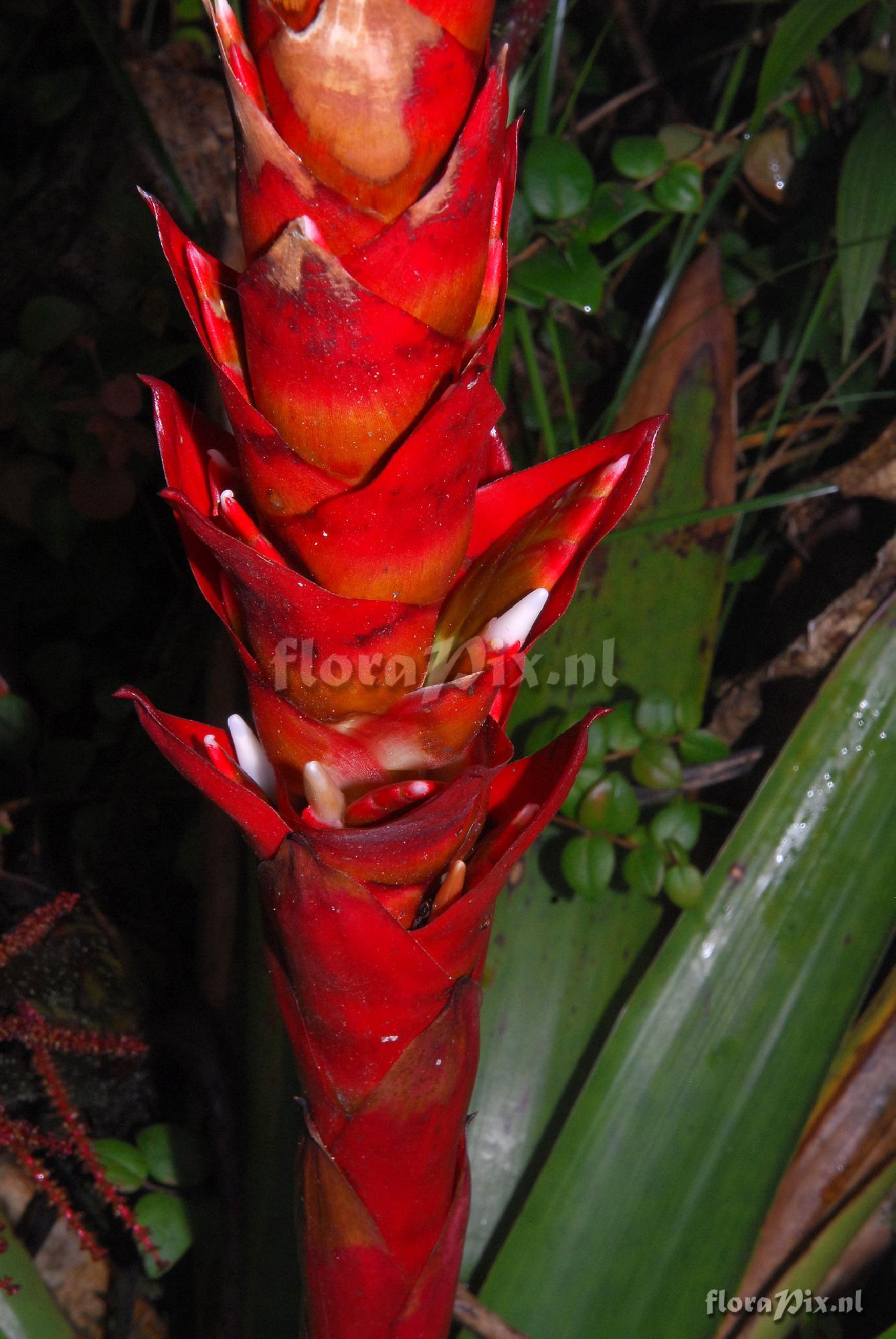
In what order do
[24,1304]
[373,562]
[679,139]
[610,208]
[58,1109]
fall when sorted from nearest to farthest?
[373,562], [24,1304], [58,1109], [610,208], [679,139]

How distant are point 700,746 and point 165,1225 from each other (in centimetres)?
57

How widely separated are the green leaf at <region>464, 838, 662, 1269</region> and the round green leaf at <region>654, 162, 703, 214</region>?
0.62 meters

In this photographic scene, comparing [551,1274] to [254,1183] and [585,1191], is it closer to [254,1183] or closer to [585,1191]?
[585,1191]

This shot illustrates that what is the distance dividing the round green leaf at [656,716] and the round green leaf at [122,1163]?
0.53 m

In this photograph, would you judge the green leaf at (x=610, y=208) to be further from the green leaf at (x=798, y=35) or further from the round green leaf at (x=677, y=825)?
the round green leaf at (x=677, y=825)

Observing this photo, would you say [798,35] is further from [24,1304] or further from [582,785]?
[24,1304]

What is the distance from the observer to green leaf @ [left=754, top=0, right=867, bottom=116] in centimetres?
74

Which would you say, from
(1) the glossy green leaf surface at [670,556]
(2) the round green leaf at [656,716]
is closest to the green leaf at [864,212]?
(1) the glossy green leaf surface at [670,556]

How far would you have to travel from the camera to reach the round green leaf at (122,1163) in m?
0.73

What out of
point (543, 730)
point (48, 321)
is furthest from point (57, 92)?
point (543, 730)

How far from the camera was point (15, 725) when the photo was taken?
0.85 metres

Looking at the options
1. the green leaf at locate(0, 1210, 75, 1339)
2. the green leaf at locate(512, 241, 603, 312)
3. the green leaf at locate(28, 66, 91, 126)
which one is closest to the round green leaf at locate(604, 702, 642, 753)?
the green leaf at locate(512, 241, 603, 312)

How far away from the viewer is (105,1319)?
0.77 m

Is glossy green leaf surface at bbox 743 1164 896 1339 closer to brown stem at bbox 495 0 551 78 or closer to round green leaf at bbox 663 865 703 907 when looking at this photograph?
round green leaf at bbox 663 865 703 907
